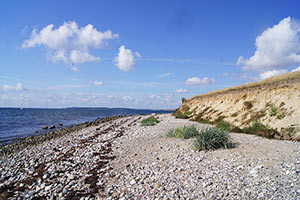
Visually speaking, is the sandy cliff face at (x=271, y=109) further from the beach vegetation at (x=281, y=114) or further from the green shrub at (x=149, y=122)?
the green shrub at (x=149, y=122)

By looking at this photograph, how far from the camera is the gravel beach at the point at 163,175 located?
6086mm

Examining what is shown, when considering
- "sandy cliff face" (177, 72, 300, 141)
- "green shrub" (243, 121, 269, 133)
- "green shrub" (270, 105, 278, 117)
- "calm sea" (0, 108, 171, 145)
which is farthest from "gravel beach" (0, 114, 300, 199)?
"calm sea" (0, 108, 171, 145)

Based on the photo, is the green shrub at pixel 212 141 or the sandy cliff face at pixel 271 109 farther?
the sandy cliff face at pixel 271 109

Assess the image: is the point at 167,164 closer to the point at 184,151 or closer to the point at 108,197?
the point at 184,151

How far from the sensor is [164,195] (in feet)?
19.6

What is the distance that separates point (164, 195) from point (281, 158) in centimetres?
582

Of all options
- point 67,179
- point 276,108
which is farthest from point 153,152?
point 276,108

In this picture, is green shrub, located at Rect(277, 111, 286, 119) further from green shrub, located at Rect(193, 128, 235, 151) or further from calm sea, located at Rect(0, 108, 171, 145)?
calm sea, located at Rect(0, 108, 171, 145)

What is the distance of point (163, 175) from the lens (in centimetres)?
744

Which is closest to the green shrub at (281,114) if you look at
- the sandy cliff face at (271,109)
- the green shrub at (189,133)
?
the sandy cliff face at (271,109)

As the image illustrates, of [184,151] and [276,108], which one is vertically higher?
[276,108]

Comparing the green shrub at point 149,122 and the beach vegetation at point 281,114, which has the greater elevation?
the beach vegetation at point 281,114

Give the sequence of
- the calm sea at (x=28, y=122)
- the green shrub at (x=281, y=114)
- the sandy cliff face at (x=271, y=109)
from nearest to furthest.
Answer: the sandy cliff face at (x=271, y=109), the green shrub at (x=281, y=114), the calm sea at (x=28, y=122)

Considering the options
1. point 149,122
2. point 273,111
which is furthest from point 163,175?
point 149,122
